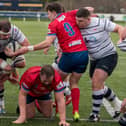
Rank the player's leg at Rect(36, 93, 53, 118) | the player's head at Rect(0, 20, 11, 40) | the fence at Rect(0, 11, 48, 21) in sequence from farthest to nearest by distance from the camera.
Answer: the fence at Rect(0, 11, 48, 21), the player's leg at Rect(36, 93, 53, 118), the player's head at Rect(0, 20, 11, 40)

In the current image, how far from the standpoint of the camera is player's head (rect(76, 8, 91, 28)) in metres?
5.35

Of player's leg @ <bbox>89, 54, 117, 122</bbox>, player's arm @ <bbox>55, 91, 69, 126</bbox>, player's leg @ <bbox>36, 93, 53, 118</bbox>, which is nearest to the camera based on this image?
player's arm @ <bbox>55, 91, 69, 126</bbox>

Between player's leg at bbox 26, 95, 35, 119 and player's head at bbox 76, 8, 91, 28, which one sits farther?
player's leg at bbox 26, 95, 35, 119

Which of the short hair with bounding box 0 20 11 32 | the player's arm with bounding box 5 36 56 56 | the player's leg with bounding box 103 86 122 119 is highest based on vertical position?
the short hair with bounding box 0 20 11 32

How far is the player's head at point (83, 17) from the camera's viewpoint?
211 inches

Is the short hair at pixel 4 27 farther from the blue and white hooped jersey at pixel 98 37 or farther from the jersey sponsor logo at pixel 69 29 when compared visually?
the blue and white hooped jersey at pixel 98 37

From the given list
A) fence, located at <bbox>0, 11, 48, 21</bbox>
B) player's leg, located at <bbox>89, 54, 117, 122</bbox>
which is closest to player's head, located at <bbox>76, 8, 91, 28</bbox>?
player's leg, located at <bbox>89, 54, 117, 122</bbox>

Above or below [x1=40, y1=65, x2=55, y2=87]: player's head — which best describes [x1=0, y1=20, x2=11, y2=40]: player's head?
above

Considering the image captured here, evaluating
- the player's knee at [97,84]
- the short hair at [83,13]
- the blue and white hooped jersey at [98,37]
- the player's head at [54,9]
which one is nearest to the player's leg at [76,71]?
the blue and white hooped jersey at [98,37]

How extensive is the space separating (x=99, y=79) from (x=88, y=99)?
5.19 feet

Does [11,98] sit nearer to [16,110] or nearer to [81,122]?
[16,110]

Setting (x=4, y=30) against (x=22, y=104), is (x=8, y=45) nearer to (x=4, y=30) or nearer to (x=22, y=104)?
(x=4, y=30)

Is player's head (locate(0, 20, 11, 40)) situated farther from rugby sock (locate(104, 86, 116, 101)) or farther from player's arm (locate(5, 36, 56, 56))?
rugby sock (locate(104, 86, 116, 101))

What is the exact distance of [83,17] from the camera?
534cm
